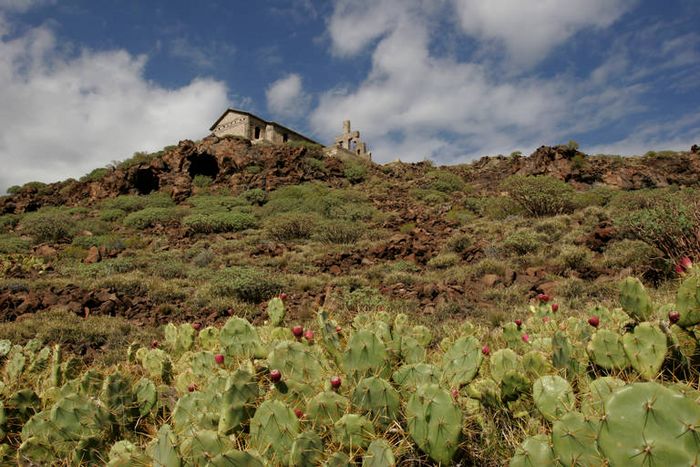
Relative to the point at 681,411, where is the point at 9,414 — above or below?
below

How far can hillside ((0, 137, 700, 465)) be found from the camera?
16.4 ft

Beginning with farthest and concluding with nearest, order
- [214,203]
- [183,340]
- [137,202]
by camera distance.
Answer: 1. [137,202]
2. [214,203]
3. [183,340]

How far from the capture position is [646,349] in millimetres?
2533

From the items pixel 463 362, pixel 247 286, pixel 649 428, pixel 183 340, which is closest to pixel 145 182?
pixel 247 286

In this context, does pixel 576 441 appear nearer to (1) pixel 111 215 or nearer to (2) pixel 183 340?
(2) pixel 183 340

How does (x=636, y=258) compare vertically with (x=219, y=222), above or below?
below

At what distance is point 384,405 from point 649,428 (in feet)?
3.85

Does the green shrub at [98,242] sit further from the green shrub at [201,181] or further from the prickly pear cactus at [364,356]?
the prickly pear cactus at [364,356]

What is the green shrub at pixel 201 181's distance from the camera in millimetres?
30078

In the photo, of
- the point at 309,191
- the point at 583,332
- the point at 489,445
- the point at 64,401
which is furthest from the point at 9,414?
the point at 309,191

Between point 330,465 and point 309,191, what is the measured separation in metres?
26.5

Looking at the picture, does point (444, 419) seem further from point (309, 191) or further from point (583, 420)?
point (309, 191)

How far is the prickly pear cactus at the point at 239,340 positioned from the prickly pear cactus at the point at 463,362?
1440 mm

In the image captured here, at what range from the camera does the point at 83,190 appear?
101ft
